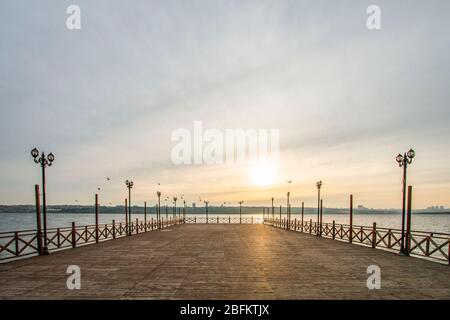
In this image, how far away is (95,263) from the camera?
11.0 meters

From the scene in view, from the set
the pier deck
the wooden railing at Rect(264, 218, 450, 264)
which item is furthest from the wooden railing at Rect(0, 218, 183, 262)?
the wooden railing at Rect(264, 218, 450, 264)

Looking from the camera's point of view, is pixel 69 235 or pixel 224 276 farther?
pixel 69 235

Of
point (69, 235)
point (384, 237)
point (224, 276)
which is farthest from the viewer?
point (69, 235)

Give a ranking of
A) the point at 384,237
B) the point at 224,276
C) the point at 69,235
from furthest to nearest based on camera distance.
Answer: the point at 69,235, the point at 384,237, the point at 224,276

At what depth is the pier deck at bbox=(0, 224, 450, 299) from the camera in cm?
715

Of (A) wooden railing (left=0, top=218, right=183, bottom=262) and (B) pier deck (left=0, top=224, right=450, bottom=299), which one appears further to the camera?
(A) wooden railing (left=0, top=218, right=183, bottom=262)

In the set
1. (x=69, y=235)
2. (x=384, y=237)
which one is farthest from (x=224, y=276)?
A: (x=69, y=235)

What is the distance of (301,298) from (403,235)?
940cm

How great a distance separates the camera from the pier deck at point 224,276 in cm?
715

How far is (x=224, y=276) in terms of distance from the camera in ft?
29.0

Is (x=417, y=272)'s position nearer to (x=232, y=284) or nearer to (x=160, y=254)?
(x=232, y=284)

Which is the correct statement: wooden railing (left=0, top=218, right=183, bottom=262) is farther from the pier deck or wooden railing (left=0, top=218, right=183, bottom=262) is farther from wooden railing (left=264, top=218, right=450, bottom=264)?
wooden railing (left=264, top=218, right=450, bottom=264)

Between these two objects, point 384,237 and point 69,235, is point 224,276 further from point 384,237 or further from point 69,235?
point 69,235
